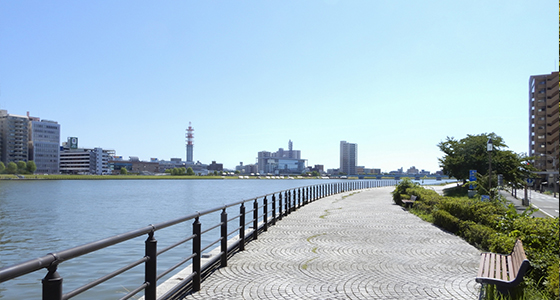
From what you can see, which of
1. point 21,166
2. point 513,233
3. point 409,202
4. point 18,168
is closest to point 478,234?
point 513,233

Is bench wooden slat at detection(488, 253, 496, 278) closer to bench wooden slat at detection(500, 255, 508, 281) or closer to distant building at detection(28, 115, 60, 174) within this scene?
bench wooden slat at detection(500, 255, 508, 281)

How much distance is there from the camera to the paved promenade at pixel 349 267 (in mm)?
6422

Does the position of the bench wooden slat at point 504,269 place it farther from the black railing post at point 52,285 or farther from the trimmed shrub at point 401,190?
the trimmed shrub at point 401,190

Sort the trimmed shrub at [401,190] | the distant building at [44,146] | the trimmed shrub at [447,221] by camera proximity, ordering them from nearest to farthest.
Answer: the trimmed shrub at [447,221]
the trimmed shrub at [401,190]
the distant building at [44,146]

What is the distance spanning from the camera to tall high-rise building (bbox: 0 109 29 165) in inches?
6954

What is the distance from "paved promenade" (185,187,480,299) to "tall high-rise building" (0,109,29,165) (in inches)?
7810

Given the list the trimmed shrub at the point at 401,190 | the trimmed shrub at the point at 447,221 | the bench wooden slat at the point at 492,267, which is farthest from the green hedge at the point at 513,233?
the trimmed shrub at the point at 401,190

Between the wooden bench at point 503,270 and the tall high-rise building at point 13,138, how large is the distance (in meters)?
205

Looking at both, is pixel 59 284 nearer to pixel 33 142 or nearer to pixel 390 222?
pixel 390 222

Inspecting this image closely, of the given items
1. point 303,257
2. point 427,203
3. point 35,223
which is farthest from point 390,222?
point 35,223

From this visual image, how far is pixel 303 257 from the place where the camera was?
9.13 meters

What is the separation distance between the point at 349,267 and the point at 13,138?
205207 mm

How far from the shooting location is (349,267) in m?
8.16

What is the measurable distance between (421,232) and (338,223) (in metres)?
3.29
